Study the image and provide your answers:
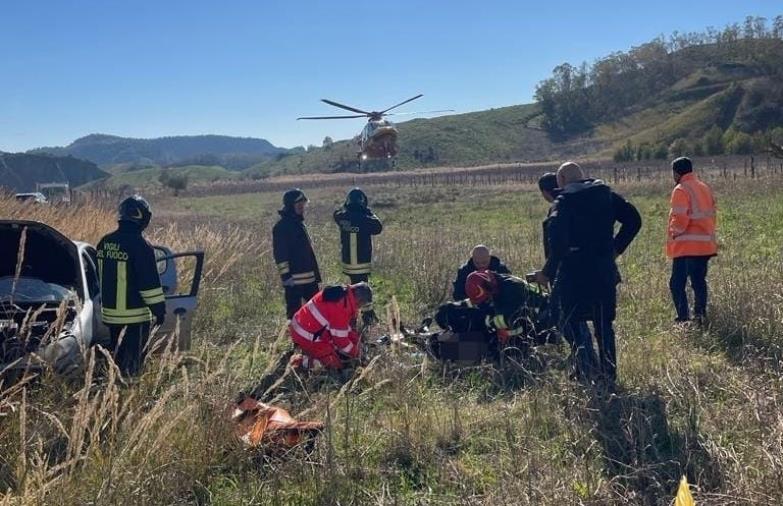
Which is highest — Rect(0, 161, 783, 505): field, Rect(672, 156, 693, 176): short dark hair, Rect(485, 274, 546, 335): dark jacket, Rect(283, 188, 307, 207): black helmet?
Rect(672, 156, 693, 176): short dark hair

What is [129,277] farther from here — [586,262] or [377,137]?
[377,137]

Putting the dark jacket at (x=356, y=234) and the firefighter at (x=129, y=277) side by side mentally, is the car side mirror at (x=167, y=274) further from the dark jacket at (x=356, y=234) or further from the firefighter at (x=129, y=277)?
the dark jacket at (x=356, y=234)

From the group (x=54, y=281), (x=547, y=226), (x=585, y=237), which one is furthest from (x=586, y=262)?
(x=54, y=281)

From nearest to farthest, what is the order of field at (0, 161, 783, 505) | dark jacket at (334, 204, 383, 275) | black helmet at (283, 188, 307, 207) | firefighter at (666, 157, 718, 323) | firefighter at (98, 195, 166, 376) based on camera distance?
field at (0, 161, 783, 505)
firefighter at (98, 195, 166, 376)
firefighter at (666, 157, 718, 323)
black helmet at (283, 188, 307, 207)
dark jacket at (334, 204, 383, 275)

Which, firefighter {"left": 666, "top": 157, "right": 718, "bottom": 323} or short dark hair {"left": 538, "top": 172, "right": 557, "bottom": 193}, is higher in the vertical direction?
short dark hair {"left": 538, "top": 172, "right": 557, "bottom": 193}

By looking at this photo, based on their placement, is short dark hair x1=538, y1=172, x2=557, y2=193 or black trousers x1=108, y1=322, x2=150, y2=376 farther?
short dark hair x1=538, y1=172, x2=557, y2=193

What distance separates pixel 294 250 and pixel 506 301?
9.31 feet

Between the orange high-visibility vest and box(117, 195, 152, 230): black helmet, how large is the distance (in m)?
4.99

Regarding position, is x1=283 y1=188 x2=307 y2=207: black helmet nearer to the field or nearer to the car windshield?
the field

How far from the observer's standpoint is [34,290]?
5840 mm

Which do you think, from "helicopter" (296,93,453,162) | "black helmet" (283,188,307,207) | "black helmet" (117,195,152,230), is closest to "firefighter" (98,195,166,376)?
"black helmet" (117,195,152,230)

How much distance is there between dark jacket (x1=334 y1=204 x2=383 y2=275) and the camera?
30.0 feet

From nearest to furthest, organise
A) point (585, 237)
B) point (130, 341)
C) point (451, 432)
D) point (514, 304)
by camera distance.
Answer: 1. point (451, 432)
2. point (585, 237)
3. point (130, 341)
4. point (514, 304)

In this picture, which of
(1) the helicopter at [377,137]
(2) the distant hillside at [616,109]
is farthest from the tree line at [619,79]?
(1) the helicopter at [377,137]
